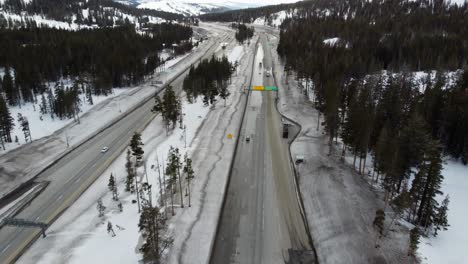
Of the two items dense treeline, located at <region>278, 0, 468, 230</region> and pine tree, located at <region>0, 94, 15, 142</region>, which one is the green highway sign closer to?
dense treeline, located at <region>278, 0, 468, 230</region>

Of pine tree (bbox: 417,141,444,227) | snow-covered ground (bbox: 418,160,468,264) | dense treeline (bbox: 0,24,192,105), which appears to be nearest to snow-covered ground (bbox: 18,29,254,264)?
snow-covered ground (bbox: 418,160,468,264)

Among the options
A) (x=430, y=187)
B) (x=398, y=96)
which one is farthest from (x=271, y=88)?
(x=430, y=187)

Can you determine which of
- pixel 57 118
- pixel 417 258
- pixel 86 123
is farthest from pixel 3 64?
pixel 417 258

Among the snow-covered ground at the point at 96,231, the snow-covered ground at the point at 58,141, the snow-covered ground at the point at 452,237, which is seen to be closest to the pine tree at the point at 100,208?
the snow-covered ground at the point at 96,231

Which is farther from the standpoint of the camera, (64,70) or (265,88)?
(64,70)

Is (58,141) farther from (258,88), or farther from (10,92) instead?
(258,88)

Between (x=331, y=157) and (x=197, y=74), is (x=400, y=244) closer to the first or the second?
(x=331, y=157)
